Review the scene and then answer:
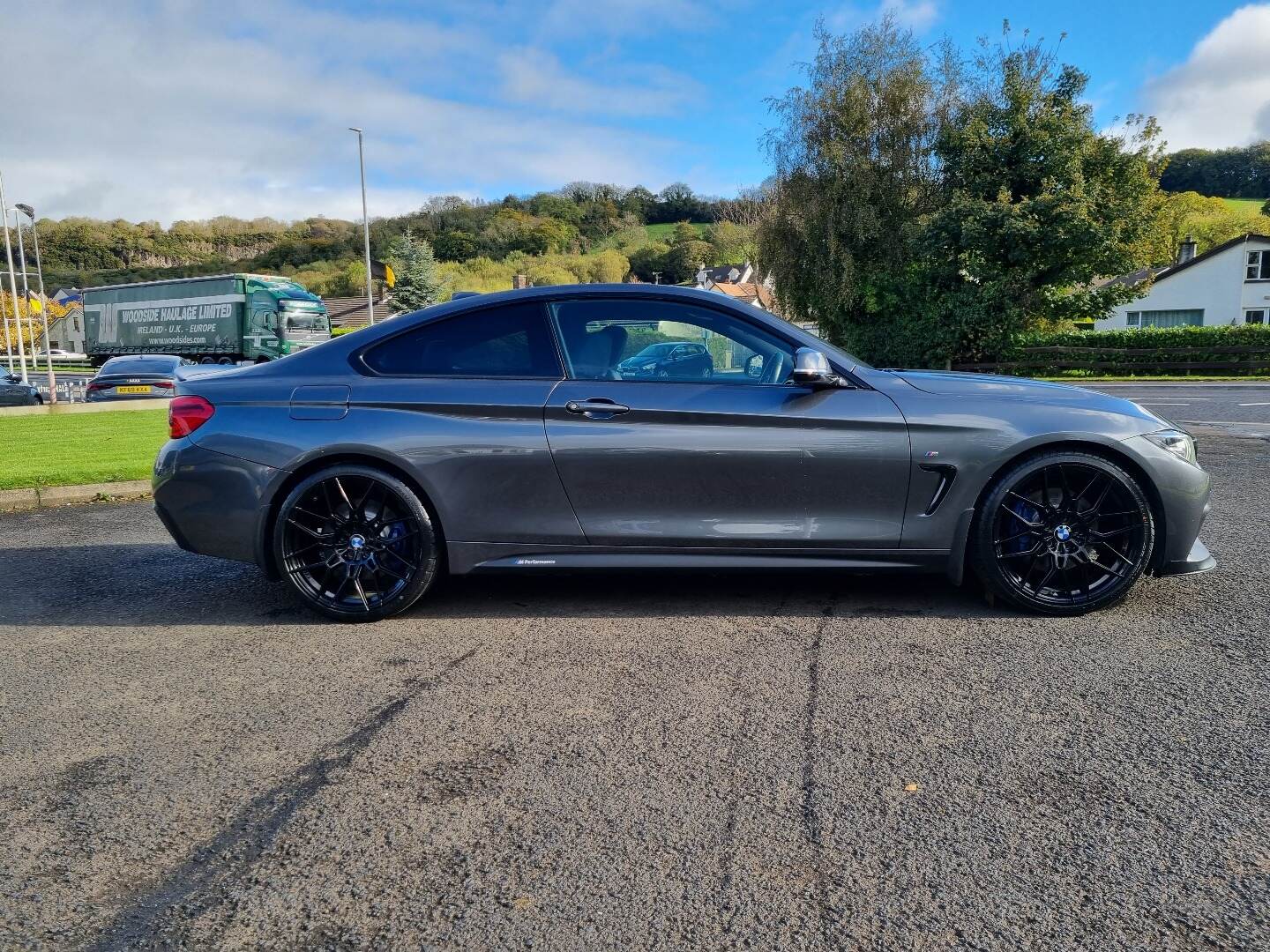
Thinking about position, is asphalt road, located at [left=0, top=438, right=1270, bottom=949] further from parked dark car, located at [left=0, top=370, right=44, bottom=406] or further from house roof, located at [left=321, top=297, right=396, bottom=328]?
house roof, located at [left=321, top=297, right=396, bottom=328]

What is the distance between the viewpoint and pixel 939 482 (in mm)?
3953

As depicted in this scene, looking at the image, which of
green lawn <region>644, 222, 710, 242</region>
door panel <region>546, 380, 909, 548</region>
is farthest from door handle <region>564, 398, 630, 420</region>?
green lawn <region>644, 222, 710, 242</region>

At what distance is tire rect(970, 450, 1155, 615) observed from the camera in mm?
3967

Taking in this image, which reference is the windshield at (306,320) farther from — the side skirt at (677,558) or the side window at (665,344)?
the side skirt at (677,558)

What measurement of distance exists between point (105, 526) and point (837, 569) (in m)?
5.56

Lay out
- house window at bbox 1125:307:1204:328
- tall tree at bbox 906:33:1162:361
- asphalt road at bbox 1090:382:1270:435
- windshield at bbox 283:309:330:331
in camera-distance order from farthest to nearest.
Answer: house window at bbox 1125:307:1204:328 < windshield at bbox 283:309:330:331 < tall tree at bbox 906:33:1162:361 < asphalt road at bbox 1090:382:1270:435

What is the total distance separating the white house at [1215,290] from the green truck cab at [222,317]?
136ft

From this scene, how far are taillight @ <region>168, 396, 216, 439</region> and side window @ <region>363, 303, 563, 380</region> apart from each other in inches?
31.2

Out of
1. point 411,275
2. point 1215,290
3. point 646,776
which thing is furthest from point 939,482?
point 1215,290

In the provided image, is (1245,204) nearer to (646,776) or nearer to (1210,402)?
Answer: (1210,402)

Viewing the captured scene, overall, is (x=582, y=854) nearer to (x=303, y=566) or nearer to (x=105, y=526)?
(x=303, y=566)

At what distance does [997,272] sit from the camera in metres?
28.4

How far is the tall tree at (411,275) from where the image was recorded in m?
55.6

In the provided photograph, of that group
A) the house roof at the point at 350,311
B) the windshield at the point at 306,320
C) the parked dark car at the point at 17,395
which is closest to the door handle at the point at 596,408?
the parked dark car at the point at 17,395
